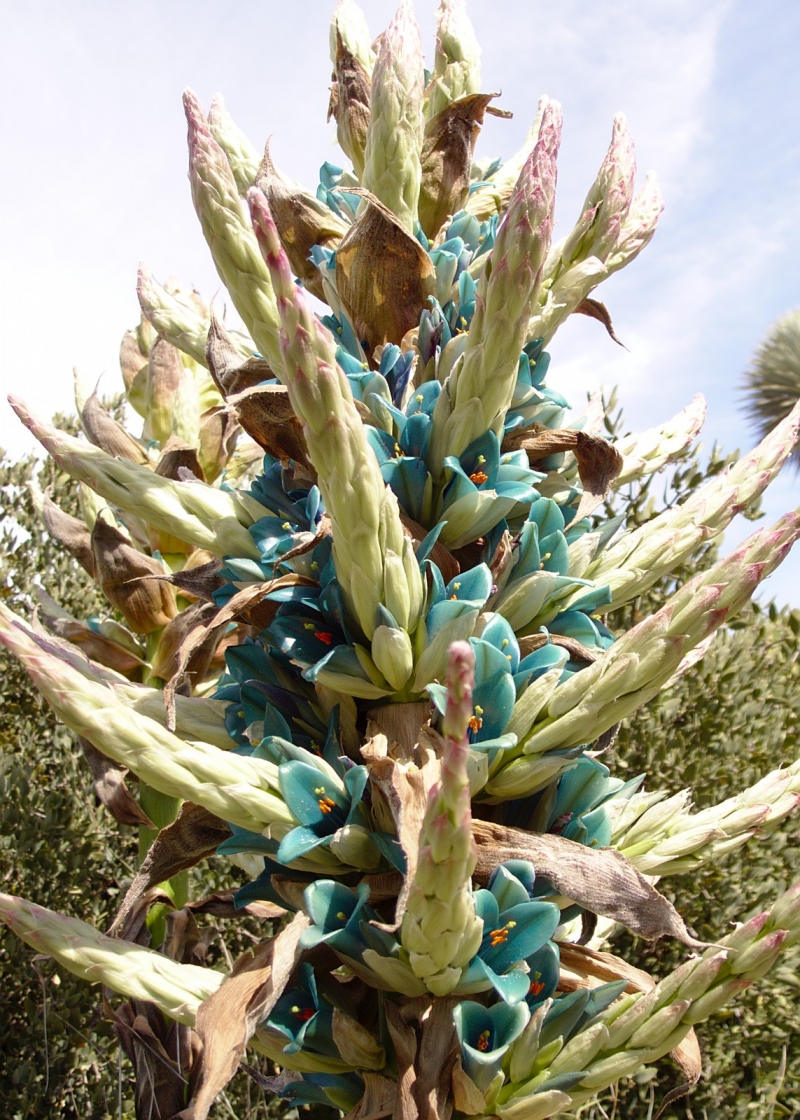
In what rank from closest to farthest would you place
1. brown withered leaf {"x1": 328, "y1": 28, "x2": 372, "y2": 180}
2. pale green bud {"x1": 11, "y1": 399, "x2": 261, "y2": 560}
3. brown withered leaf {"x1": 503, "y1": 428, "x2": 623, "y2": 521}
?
pale green bud {"x1": 11, "y1": 399, "x2": 261, "y2": 560} → brown withered leaf {"x1": 503, "y1": 428, "x2": 623, "y2": 521} → brown withered leaf {"x1": 328, "y1": 28, "x2": 372, "y2": 180}

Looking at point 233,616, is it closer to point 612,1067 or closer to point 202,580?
point 202,580

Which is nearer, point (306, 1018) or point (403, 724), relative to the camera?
point (306, 1018)

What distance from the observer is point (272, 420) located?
1.88m

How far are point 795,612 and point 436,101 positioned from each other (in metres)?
4.37

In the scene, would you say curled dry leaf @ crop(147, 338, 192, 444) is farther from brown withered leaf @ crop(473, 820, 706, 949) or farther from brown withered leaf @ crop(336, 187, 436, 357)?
brown withered leaf @ crop(473, 820, 706, 949)

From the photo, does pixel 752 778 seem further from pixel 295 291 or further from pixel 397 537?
pixel 295 291

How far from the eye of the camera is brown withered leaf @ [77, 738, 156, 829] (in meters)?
2.47

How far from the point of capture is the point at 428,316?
197cm

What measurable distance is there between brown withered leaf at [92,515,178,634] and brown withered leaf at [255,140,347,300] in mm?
1025

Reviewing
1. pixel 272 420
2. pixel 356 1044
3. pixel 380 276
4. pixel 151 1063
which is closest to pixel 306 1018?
pixel 356 1044

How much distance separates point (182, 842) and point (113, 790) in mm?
865

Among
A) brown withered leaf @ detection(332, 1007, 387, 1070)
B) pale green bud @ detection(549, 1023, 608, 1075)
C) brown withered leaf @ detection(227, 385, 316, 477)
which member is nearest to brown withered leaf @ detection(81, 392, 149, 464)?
brown withered leaf @ detection(227, 385, 316, 477)

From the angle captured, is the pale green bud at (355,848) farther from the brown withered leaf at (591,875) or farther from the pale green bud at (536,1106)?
the pale green bud at (536,1106)

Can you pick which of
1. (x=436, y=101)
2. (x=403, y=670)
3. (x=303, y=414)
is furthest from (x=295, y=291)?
(x=436, y=101)
